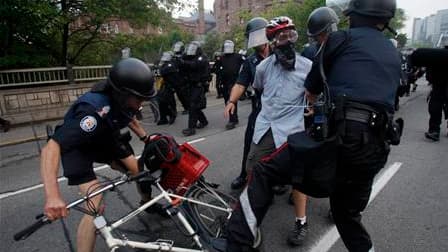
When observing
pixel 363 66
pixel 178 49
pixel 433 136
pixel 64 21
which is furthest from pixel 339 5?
pixel 64 21

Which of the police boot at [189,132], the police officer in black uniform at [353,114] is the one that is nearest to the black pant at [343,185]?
the police officer in black uniform at [353,114]

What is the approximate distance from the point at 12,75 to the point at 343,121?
9.65 m

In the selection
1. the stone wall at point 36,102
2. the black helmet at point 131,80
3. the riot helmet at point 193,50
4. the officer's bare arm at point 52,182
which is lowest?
the stone wall at point 36,102

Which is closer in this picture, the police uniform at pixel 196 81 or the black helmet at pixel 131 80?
the black helmet at pixel 131 80

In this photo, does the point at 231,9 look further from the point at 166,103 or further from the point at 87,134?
the point at 87,134

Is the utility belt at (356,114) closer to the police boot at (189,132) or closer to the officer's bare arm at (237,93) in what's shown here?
the officer's bare arm at (237,93)

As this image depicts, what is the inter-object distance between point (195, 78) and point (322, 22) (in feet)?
15.1

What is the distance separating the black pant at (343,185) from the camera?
1990 mm

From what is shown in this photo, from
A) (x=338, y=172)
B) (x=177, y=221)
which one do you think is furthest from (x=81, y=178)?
(x=338, y=172)

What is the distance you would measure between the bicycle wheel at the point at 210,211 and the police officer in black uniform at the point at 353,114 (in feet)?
1.46

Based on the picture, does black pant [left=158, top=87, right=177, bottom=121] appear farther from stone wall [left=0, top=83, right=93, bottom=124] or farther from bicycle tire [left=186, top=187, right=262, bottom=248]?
bicycle tire [left=186, top=187, right=262, bottom=248]

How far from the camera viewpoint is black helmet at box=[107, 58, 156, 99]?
2.23 m

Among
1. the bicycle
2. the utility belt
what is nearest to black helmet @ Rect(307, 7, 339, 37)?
the utility belt

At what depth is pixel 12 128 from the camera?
8.53m
